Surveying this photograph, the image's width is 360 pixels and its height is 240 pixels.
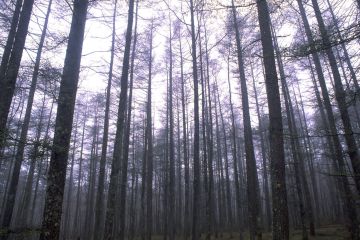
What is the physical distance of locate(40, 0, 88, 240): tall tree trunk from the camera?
5.31 meters

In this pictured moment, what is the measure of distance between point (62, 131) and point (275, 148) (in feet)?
15.8

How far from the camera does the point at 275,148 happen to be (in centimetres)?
703

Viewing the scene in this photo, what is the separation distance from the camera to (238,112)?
106 ft

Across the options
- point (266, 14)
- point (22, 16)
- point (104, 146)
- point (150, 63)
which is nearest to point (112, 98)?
point (150, 63)

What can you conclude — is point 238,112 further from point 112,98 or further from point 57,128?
point 57,128

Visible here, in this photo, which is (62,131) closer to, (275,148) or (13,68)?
(13,68)

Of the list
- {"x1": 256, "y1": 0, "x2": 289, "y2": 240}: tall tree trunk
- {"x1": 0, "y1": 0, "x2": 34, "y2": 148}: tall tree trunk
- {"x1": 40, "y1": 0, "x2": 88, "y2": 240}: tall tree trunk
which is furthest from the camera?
{"x1": 0, "y1": 0, "x2": 34, "y2": 148}: tall tree trunk

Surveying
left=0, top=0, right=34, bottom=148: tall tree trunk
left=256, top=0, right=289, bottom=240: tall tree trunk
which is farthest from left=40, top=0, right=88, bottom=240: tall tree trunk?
left=256, top=0, right=289, bottom=240: tall tree trunk

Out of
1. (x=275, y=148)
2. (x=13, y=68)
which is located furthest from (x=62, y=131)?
(x=275, y=148)

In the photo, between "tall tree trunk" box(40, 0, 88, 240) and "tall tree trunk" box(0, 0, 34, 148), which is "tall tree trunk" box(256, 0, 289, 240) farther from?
"tall tree trunk" box(0, 0, 34, 148)

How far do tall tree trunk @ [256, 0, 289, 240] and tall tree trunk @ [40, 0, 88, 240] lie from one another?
414 centimetres

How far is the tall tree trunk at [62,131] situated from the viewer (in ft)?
17.4

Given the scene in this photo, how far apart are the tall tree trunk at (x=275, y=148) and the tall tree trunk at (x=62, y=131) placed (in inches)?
163

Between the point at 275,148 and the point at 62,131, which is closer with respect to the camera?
the point at 62,131
